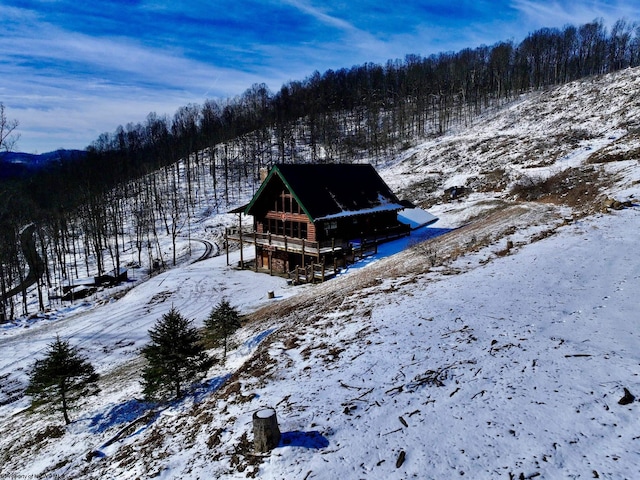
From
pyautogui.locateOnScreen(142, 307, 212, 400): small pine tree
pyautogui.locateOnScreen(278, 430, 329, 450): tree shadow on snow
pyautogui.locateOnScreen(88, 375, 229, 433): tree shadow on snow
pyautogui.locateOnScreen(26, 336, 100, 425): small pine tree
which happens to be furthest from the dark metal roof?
pyautogui.locateOnScreen(278, 430, 329, 450): tree shadow on snow

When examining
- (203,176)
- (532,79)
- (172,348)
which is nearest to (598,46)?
(532,79)

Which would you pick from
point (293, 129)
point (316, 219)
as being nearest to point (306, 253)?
point (316, 219)

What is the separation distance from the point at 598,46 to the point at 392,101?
52617mm

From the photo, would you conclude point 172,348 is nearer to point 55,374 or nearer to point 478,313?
point 55,374

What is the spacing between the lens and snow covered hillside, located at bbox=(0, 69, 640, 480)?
21.5ft

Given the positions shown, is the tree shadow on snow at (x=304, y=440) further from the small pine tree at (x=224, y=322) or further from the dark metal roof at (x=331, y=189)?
the dark metal roof at (x=331, y=189)

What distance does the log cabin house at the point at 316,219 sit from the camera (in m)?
28.3

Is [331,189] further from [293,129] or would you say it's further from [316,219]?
[293,129]

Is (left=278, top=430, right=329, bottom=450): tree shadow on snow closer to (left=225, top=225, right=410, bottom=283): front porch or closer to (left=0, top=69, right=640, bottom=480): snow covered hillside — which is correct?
(left=0, top=69, right=640, bottom=480): snow covered hillside

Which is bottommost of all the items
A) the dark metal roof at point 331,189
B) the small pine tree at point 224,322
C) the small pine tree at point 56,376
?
the small pine tree at point 56,376

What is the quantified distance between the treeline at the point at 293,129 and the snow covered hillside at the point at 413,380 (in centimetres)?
5235

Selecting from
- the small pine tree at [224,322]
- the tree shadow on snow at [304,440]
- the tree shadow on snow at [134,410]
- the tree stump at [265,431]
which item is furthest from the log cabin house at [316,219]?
the tree stump at [265,431]

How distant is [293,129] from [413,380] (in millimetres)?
104369

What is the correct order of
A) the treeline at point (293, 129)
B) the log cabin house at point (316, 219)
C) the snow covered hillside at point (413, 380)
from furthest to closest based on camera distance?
the treeline at point (293, 129)
the log cabin house at point (316, 219)
the snow covered hillside at point (413, 380)
